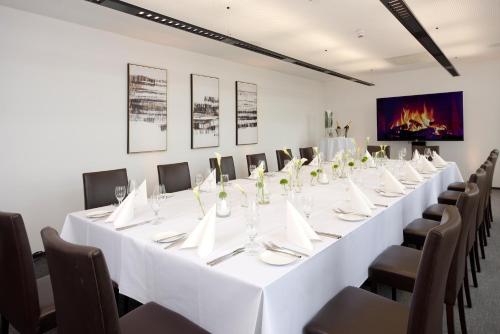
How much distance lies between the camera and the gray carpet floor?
229cm

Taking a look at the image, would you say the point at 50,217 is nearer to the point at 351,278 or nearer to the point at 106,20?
the point at 106,20

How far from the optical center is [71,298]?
1.24m

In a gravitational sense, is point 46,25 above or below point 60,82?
above

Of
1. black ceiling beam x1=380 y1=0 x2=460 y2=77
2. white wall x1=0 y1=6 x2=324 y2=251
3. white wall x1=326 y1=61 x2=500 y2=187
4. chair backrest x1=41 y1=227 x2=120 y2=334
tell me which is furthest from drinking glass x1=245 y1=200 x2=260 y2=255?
white wall x1=326 y1=61 x2=500 y2=187

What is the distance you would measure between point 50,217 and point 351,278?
12.0ft

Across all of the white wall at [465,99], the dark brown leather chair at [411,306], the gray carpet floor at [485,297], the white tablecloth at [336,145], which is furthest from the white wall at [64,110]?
the white wall at [465,99]

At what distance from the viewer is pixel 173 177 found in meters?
3.80

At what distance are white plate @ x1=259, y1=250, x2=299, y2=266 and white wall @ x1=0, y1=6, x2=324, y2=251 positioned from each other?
3.43m

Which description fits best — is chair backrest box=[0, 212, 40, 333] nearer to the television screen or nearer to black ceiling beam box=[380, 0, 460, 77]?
black ceiling beam box=[380, 0, 460, 77]

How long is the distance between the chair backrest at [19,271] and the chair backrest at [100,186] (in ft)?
4.00

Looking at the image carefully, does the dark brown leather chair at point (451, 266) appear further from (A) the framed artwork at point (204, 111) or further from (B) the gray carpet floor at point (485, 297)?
(A) the framed artwork at point (204, 111)

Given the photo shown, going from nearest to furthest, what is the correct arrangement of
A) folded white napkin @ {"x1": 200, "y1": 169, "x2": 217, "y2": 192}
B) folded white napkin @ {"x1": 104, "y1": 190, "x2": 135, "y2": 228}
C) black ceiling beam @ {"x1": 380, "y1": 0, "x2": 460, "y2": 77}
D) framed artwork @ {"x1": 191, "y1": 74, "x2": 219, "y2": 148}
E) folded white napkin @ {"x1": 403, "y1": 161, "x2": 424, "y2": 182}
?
folded white napkin @ {"x1": 104, "y1": 190, "x2": 135, "y2": 228}, black ceiling beam @ {"x1": 380, "y1": 0, "x2": 460, "y2": 77}, folded white napkin @ {"x1": 200, "y1": 169, "x2": 217, "y2": 192}, folded white napkin @ {"x1": 403, "y1": 161, "x2": 424, "y2": 182}, framed artwork @ {"x1": 191, "y1": 74, "x2": 219, "y2": 148}

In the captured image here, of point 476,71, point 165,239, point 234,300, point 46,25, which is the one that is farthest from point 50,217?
point 476,71

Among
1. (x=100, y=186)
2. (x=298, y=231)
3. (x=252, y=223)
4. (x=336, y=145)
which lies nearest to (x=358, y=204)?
(x=298, y=231)
